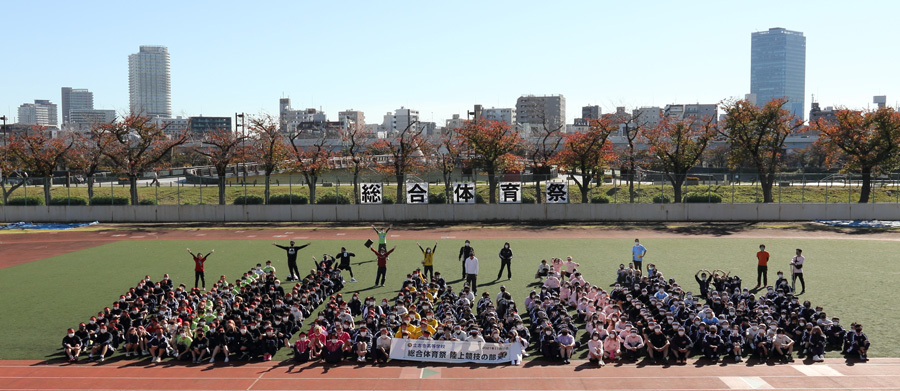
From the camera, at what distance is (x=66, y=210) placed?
138 feet

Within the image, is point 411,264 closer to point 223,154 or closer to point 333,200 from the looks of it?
point 333,200

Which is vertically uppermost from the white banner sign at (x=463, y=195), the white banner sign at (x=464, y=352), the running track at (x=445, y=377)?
the white banner sign at (x=463, y=195)

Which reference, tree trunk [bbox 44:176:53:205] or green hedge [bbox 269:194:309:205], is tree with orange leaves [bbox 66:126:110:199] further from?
green hedge [bbox 269:194:309:205]

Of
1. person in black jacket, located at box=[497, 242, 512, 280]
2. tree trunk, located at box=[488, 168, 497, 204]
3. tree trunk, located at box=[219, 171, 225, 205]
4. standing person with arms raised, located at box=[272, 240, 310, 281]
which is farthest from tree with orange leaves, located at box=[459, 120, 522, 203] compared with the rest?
standing person with arms raised, located at box=[272, 240, 310, 281]

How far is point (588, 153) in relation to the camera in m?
41.4

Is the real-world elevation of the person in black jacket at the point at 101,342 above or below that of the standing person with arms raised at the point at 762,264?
below

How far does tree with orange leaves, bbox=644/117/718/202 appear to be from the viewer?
4116cm

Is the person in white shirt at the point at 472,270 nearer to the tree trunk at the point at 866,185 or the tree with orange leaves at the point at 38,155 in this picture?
the tree trunk at the point at 866,185

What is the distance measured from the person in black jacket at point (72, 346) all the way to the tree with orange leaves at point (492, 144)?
28851mm

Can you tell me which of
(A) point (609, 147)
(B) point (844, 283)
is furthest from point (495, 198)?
(B) point (844, 283)

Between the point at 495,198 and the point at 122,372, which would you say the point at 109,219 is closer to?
the point at 495,198

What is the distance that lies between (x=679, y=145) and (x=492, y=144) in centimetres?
1185

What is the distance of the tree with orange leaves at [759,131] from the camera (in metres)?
40.2

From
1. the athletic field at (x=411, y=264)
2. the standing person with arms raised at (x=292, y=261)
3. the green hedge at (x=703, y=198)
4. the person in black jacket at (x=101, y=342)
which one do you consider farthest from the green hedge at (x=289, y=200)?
the person in black jacket at (x=101, y=342)
